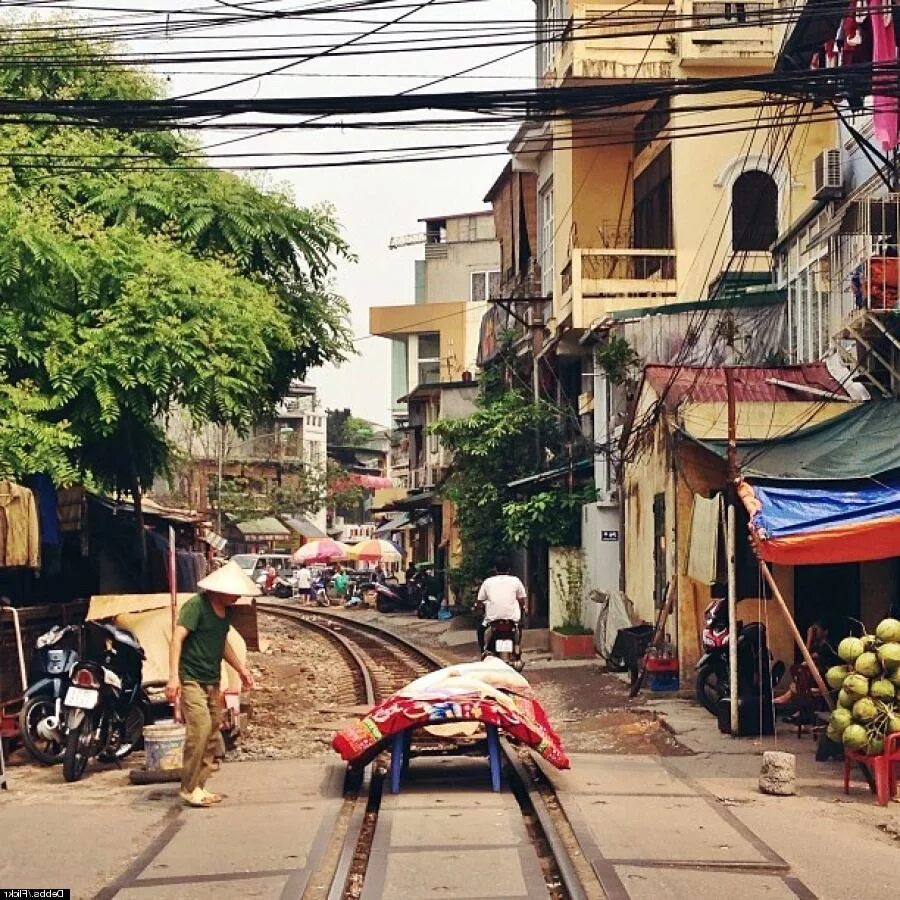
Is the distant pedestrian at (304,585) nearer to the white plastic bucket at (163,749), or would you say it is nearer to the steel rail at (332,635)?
the steel rail at (332,635)

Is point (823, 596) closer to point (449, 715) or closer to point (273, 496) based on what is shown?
point (449, 715)

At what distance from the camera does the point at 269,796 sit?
1085 centimetres

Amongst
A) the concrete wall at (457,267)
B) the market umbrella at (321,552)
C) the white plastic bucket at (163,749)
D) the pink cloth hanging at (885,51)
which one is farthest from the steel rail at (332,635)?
the concrete wall at (457,267)

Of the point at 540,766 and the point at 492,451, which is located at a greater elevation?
the point at 492,451

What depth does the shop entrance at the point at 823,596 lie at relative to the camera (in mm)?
17375

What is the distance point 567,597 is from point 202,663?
16.7 meters

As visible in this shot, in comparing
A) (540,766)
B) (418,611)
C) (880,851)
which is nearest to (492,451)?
(418,611)

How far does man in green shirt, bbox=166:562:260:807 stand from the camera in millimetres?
10438

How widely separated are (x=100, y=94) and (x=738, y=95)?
37.9 feet

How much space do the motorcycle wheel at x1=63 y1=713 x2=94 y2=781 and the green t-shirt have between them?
6.23 ft

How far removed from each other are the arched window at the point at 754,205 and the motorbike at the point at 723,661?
12.1m

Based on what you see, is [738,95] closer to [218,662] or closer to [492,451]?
[492,451]

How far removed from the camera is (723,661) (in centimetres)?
1545

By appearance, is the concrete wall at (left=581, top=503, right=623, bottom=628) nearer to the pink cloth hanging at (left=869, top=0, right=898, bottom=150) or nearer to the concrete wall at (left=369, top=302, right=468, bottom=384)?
the pink cloth hanging at (left=869, top=0, right=898, bottom=150)
